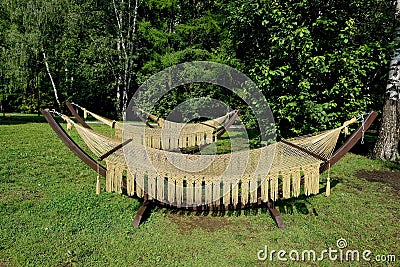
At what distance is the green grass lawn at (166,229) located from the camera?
8.48ft

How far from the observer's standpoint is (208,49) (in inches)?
490

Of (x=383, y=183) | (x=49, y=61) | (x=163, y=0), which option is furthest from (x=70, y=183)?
(x=49, y=61)

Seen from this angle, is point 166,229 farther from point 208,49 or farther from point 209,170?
point 208,49

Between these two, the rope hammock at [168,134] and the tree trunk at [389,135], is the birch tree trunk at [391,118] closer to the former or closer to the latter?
the tree trunk at [389,135]

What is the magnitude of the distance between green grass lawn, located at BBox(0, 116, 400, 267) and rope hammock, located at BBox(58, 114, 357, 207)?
31 cm

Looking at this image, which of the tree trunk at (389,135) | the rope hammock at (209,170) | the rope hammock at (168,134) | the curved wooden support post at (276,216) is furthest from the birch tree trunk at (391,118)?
the curved wooden support post at (276,216)

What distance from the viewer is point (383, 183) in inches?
185

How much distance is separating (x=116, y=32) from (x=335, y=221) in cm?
1263

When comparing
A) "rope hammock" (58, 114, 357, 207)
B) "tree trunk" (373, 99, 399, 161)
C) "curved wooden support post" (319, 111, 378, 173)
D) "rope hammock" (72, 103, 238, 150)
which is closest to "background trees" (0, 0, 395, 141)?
"tree trunk" (373, 99, 399, 161)

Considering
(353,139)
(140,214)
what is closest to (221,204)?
(140,214)

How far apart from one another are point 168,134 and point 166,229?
7.43ft

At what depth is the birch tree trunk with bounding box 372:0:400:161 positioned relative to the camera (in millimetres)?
5594

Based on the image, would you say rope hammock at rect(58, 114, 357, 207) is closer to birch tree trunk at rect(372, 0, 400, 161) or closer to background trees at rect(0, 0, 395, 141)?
background trees at rect(0, 0, 395, 141)

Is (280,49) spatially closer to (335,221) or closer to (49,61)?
(335,221)
